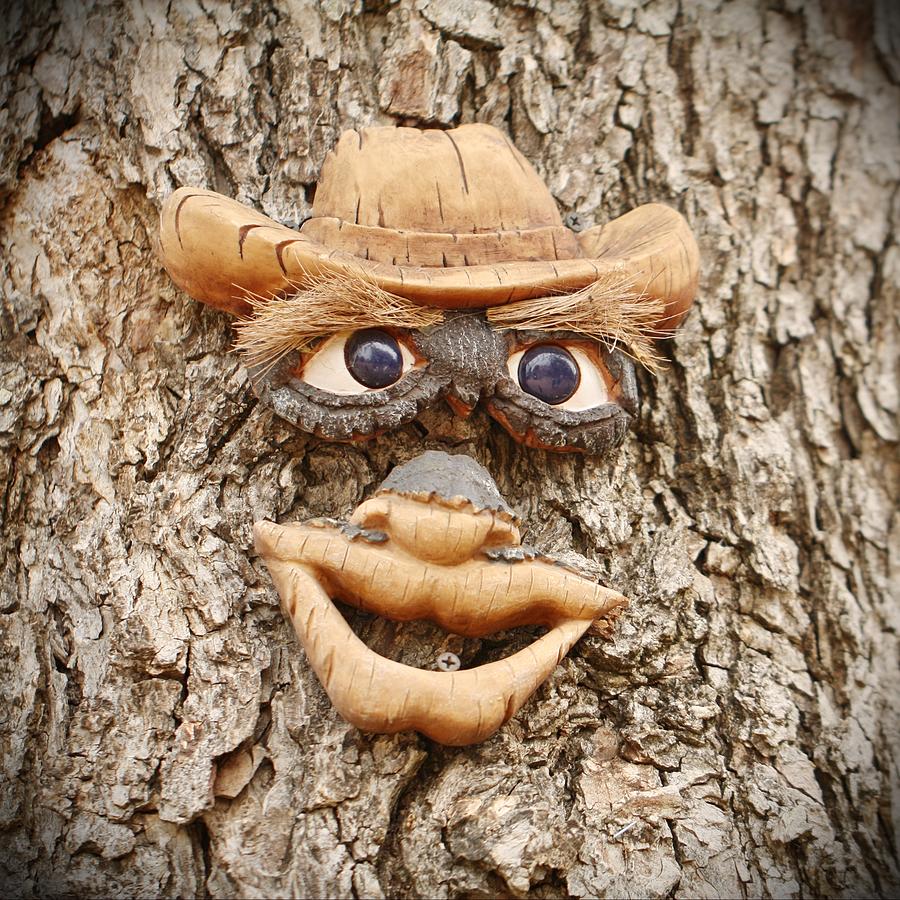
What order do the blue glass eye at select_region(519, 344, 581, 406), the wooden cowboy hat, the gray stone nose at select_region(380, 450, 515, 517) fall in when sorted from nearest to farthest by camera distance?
the gray stone nose at select_region(380, 450, 515, 517)
the wooden cowboy hat
the blue glass eye at select_region(519, 344, 581, 406)

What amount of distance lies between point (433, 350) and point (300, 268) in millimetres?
357

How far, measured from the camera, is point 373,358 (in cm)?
199

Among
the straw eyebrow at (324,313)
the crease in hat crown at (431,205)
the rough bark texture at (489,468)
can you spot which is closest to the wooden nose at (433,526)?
the rough bark texture at (489,468)

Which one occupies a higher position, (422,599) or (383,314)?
(383,314)

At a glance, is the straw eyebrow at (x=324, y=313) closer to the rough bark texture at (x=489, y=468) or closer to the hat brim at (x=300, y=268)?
the hat brim at (x=300, y=268)

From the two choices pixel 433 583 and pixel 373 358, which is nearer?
pixel 433 583

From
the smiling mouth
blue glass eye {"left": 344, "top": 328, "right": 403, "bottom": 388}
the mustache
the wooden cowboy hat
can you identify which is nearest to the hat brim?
the wooden cowboy hat

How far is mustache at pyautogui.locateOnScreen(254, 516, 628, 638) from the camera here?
71.1 inches

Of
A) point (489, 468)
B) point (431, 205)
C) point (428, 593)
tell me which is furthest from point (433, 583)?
point (431, 205)

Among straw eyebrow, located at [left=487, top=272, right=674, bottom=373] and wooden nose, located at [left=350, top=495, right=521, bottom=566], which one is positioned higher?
straw eyebrow, located at [left=487, top=272, right=674, bottom=373]

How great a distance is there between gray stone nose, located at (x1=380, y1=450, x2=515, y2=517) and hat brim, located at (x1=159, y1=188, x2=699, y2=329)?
37 centimetres

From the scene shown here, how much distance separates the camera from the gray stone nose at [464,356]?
1.99 meters

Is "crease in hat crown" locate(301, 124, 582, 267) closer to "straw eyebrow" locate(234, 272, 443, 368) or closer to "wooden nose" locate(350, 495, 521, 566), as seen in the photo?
"straw eyebrow" locate(234, 272, 443, 368)

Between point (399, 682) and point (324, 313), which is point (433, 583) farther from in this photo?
point (324, 313)
